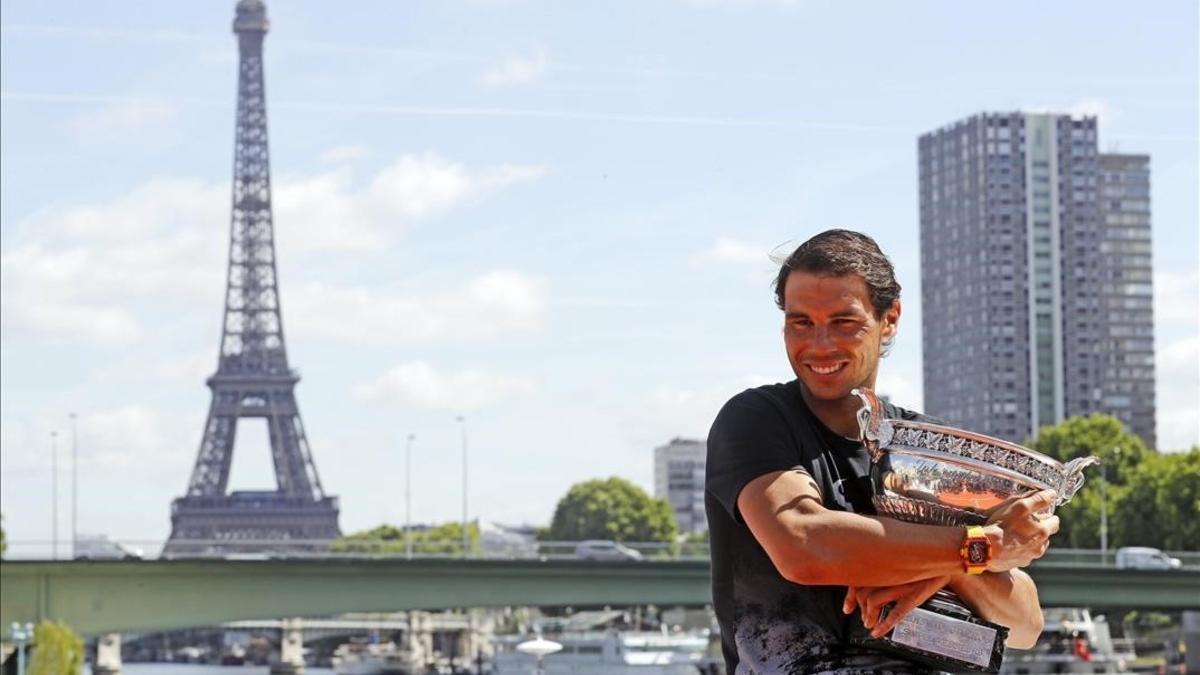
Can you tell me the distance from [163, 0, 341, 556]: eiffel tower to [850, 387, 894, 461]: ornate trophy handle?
154199 millimetres

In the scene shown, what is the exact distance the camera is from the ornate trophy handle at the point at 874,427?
440 centimetres

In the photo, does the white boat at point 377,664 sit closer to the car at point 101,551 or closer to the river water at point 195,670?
the river water at point 195,670

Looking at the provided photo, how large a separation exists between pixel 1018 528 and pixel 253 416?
16299 centimetres

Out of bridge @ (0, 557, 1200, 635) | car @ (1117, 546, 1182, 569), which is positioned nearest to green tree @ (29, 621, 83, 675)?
bridge @ (0, 557, 1200, 635)

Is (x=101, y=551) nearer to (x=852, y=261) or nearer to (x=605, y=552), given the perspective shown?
(x=605, y=552)

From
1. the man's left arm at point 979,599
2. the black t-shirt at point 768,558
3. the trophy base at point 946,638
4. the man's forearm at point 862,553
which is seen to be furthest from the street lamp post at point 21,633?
the man's forearm at point 862,553

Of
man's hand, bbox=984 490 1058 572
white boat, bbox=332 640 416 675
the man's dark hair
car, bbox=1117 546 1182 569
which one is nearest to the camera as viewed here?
man's hand, bbox=984 490 1058 572

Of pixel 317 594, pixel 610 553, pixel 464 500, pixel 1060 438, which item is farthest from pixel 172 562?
pixel 1060 438

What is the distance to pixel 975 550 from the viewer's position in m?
4.39

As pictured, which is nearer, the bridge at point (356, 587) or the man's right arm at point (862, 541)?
the man's right arm at point (862, 541)

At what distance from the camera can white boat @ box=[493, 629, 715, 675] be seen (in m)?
102

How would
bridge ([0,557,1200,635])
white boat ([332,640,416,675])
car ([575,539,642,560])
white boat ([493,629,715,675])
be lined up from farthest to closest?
1. white boat ([332,640,416,675])
2. white boat ([493,629,715,675])
3. car ([575,539,642,560])
4. bridge ([0,557,1200,635])

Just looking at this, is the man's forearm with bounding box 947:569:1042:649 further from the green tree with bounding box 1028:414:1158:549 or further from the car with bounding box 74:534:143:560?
the green tree with bounding box 1028:414:1158:549

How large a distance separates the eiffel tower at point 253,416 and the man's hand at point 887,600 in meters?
154
